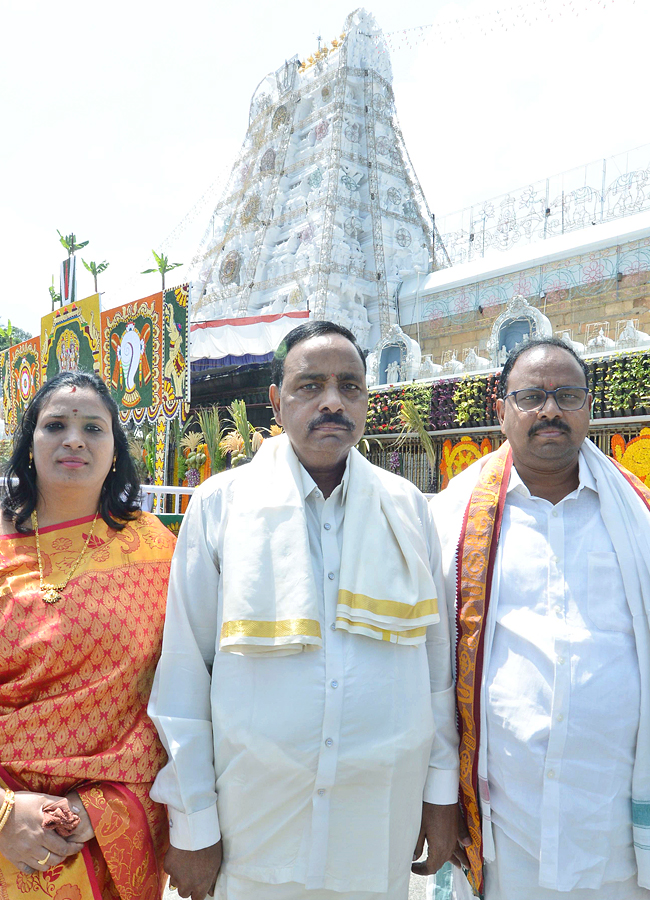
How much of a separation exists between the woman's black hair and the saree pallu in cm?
13

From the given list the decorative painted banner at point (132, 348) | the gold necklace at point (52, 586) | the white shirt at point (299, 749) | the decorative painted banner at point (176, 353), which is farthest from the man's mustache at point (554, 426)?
the decorative painted banner at point (176, 353)

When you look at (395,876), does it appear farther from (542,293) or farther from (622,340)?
(542,293)

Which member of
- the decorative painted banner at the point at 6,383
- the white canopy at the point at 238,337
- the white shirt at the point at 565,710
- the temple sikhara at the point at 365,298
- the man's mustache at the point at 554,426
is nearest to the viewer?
the white shirt at the point at 565,710

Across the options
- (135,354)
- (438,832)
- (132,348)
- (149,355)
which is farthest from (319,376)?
(132,348)

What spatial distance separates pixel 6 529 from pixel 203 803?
0.96m

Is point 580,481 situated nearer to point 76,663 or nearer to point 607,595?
point 607,595

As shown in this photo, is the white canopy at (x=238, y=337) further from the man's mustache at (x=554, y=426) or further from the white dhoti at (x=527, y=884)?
the white dhoti at (x=527, y=884)

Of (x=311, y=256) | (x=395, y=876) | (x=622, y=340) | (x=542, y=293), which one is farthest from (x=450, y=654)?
(x=311, y=256)

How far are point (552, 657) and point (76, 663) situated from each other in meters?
1.27

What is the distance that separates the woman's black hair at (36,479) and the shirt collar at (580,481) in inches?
47.8

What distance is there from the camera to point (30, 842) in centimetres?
151

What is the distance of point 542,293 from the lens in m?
15.8

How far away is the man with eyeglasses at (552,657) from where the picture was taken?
5.18 feet

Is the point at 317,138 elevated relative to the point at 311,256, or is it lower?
elevated
